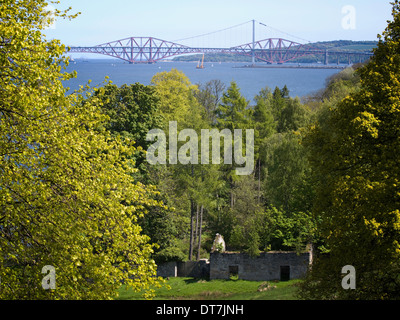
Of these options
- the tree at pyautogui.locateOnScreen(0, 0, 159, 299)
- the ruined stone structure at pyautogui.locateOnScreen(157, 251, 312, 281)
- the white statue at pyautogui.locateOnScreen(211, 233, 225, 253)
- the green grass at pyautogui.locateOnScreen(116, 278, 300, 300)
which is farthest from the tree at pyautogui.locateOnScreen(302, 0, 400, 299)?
the white statue at pyautogui.locateOnScreen(211, 233, 225, 253)

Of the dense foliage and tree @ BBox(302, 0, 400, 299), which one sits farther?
tree @ BBox(302, 0, 400, 299)

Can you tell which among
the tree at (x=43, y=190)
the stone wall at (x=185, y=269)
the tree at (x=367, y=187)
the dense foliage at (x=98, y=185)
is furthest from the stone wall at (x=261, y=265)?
the tree at (x=43, y=190)

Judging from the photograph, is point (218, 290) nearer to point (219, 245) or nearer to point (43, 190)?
point (219, 245)

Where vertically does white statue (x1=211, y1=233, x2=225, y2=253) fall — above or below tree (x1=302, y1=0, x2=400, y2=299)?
below

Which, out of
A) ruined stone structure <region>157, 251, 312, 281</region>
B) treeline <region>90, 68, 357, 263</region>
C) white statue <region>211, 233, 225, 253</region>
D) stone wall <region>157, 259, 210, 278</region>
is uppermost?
treeline <region>90, 68, 357, 263</region>

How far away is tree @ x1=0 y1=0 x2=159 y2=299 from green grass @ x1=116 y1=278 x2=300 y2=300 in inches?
567

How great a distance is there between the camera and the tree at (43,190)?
11008mm

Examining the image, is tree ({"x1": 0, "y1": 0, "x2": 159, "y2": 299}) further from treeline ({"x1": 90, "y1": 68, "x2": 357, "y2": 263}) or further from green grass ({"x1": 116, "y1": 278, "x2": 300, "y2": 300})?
treeline ({"x1": 90, "y1": 68, "x2": 357, "y2": 263})

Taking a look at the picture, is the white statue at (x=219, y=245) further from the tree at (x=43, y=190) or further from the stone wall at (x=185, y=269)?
the tree at (x=43, y=190)

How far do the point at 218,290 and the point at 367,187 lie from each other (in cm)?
1540

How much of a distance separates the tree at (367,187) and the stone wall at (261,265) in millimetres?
12116

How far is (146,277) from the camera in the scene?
12.2 meters

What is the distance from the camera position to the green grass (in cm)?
2562
